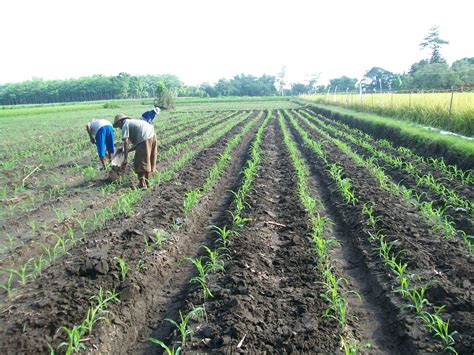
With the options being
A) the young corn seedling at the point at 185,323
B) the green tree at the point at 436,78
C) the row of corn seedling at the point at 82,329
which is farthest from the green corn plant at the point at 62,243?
the green tree at the point at 436,78

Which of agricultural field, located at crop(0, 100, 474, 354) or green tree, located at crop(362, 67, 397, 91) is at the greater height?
green tree, located at crop(362, 67, 397, 91)

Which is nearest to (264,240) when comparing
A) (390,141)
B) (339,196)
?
(339,196)

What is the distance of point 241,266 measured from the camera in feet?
14.5

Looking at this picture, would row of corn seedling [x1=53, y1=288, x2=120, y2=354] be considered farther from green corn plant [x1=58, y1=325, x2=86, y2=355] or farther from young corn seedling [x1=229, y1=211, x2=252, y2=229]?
young corn seedling [x1=229, y1=211, x2=252, y2=229]

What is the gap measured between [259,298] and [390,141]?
11.5m

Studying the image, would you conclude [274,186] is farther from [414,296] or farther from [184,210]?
[414,296]

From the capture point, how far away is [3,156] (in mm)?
13094

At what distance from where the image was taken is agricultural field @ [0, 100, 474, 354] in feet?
10.6

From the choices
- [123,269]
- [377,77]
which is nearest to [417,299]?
[123,269]

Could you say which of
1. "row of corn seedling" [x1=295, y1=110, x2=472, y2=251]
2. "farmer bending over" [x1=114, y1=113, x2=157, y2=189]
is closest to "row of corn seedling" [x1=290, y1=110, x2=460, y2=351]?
"row of corn seedling" [x1=295, y1=110, x2=472, y2=251]

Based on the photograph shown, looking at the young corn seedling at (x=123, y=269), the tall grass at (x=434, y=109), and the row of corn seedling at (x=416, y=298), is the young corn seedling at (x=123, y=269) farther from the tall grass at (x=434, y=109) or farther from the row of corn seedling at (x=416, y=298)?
the tall grass at (x=434, y=109)

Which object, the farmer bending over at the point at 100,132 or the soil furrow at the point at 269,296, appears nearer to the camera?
the soil furrow at the point at 269,296

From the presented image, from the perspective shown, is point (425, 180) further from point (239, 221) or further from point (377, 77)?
point (377, 77)

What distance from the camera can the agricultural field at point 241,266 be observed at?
3.24 m
